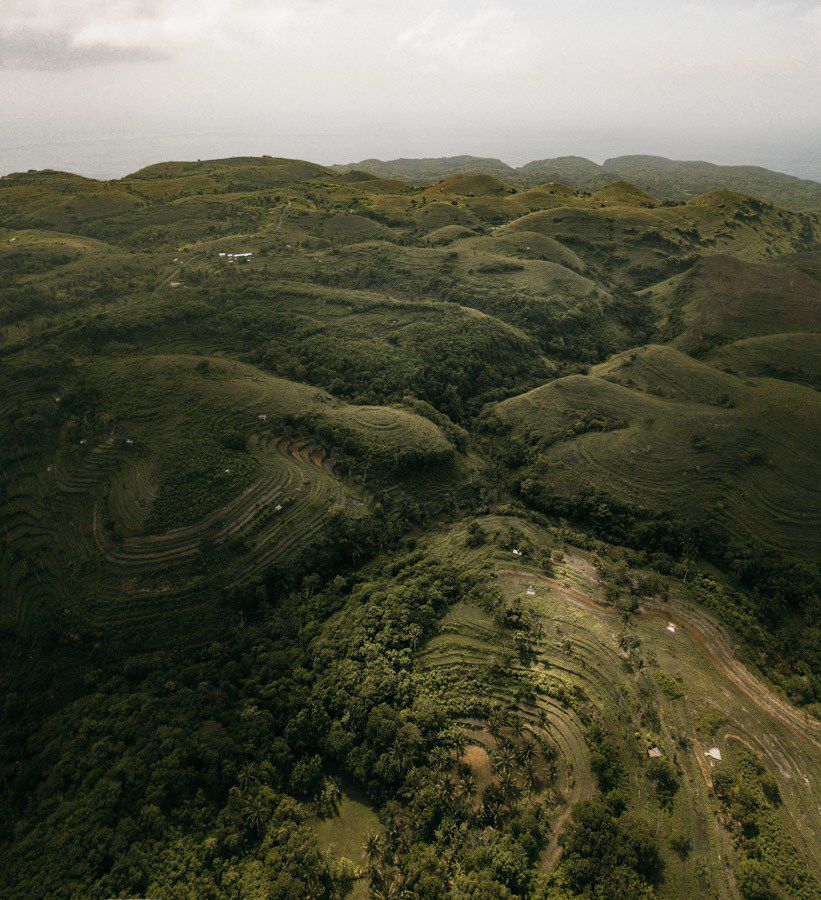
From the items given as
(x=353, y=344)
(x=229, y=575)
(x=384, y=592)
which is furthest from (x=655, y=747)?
(x=353, y=344)

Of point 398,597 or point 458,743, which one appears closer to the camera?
point 458,743

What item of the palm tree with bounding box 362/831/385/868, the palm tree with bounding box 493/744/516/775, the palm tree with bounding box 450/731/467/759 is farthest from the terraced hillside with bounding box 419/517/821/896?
the palm tree with bounding box 362/831/385/868

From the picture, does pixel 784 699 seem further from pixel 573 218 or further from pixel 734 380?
pixel 573 218

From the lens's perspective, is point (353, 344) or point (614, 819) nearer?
point (614, 819)

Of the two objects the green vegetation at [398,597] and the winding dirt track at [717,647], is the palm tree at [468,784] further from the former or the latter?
the winding dirt track at [717,647]

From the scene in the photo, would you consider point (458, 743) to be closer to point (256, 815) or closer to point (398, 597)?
point (398, 597)

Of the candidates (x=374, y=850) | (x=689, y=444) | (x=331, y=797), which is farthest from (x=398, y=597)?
(x=689, y=444)

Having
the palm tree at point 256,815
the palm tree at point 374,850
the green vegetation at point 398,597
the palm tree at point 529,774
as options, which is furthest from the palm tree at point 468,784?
the palm tree at point 256,815

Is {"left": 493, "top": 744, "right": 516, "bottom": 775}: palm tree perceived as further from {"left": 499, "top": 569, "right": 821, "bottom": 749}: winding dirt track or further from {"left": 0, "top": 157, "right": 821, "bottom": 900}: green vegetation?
{"left": 499, "top": 569, "right": 821, "bottom": 749}: winding dirt track
